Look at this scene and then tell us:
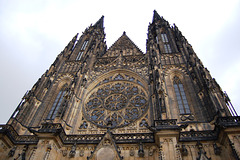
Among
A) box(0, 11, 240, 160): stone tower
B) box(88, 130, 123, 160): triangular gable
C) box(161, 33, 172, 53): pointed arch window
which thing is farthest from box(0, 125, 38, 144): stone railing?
box(161, 33, 172, 53): pointed arch window

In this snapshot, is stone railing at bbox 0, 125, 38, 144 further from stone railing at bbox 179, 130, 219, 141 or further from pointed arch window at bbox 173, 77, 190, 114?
pointed arch window at bbox 173, 77, 190, 114

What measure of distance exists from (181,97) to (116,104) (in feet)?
15.0

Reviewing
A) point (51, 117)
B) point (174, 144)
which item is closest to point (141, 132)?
point (174, 144)

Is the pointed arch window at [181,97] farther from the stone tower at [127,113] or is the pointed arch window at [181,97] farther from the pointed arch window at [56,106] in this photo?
the pointed arch window at [56,106]

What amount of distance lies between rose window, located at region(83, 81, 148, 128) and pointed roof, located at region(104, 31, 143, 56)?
6130mm

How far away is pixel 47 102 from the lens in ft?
47.9

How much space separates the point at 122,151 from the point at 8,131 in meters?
6.41

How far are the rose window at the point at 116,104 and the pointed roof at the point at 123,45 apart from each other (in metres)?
6.13

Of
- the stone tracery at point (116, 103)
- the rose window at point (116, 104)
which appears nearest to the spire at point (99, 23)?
the stone tracery at point (116, 103)

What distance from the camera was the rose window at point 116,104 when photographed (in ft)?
41.7

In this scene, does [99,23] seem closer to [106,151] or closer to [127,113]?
[127,113]

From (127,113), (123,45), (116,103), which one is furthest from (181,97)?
(123,45)

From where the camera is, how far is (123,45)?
72.8 ft

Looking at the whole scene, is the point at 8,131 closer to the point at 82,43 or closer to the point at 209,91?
the point at 209,91
